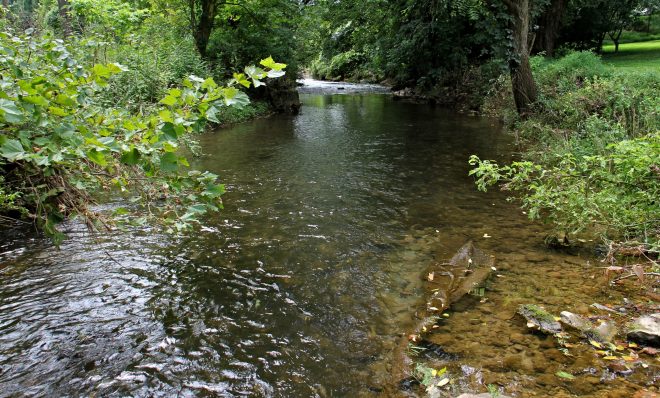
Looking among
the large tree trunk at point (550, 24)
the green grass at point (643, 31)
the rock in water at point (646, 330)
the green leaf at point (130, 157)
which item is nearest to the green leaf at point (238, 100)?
the green leaf at point (130, 157)

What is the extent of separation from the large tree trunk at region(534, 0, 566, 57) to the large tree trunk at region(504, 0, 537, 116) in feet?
38.4

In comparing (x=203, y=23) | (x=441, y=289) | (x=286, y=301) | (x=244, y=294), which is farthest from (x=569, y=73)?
(x=203, y=23)

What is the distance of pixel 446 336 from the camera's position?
177 inches

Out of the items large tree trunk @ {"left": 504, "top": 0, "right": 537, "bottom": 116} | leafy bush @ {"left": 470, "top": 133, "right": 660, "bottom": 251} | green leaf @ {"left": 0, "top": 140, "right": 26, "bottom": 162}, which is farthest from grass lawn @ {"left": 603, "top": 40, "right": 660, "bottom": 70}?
green leaf @ {"left": 0, "top": 140, "right": 26, "bottom": 162}

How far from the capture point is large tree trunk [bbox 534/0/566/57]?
24.5 m

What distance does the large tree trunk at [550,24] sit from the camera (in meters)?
24.5

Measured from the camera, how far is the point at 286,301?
516cm

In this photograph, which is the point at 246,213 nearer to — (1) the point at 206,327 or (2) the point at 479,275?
(1) the point at 206,327

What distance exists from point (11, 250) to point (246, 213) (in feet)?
11.6

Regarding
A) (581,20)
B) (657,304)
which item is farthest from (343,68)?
(657,304)

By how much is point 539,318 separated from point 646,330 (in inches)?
35.8

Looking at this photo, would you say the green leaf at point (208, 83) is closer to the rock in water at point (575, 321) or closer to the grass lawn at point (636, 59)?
the rock in water at point (575, 321)

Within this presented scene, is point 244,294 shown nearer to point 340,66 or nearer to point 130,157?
point 130,157

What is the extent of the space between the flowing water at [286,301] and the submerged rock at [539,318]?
0.45ft
